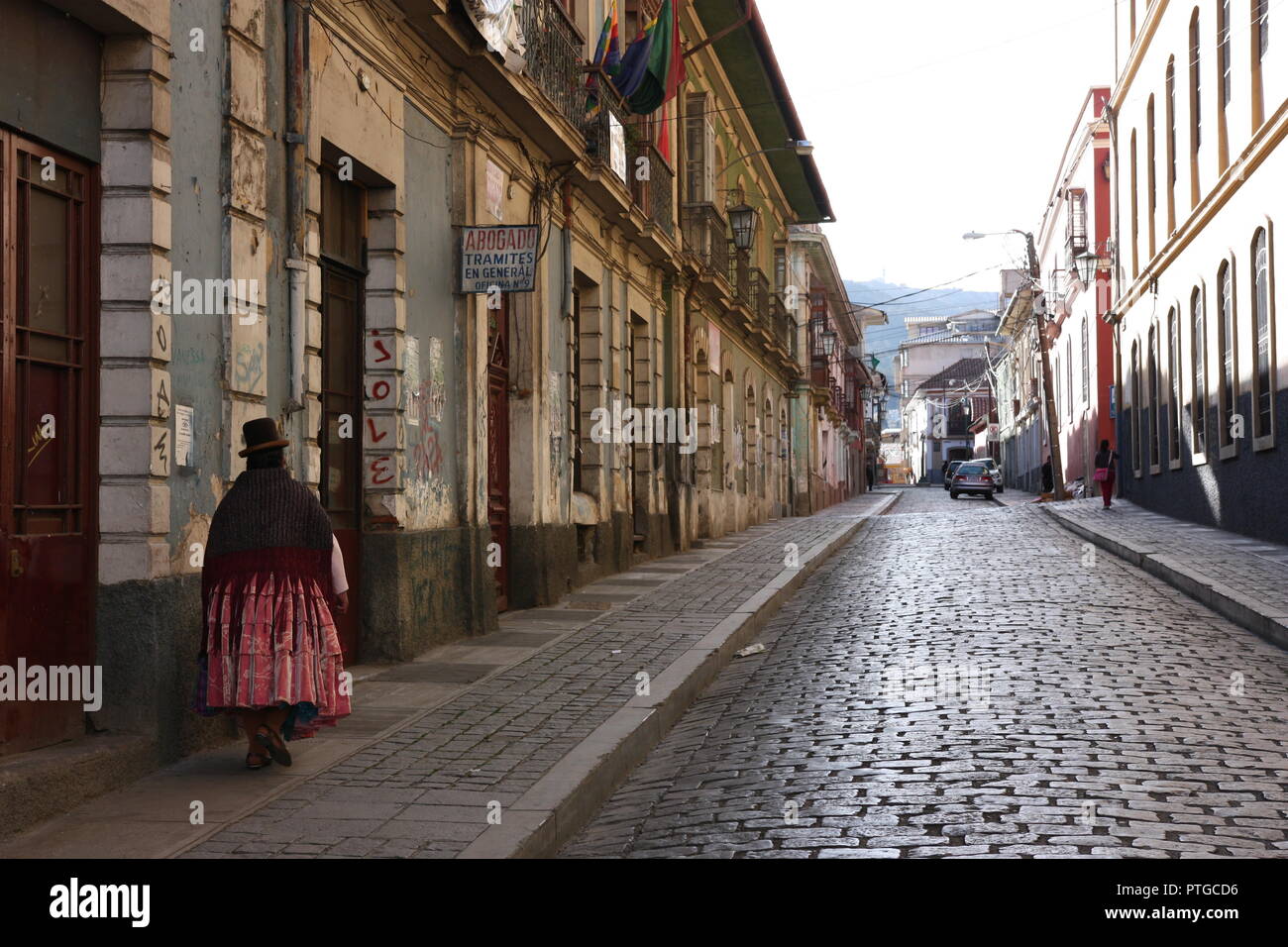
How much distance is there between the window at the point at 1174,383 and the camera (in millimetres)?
25172

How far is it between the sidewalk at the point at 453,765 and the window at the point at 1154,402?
18467 millimetres

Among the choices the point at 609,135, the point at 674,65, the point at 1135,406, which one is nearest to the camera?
the point at 609,135

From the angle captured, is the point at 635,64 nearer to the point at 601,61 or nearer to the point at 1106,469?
the point at 601,61

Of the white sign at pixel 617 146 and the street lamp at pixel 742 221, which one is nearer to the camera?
the white sign at pixel 617 146

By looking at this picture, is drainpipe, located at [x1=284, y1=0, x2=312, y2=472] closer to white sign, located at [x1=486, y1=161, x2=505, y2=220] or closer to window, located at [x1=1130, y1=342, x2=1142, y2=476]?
white sign, located at [x1=486, y1=161, x2=505, y2=220]

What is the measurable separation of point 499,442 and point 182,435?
6.46 metres

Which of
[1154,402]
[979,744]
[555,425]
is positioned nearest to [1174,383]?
[1154,402]

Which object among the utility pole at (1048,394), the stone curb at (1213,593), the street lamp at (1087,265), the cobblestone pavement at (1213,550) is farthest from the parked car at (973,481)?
the stone curb at (1213,593)

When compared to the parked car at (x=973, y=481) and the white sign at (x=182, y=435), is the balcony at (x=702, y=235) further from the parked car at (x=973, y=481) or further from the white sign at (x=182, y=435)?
the parked car at (x=973, y=481)

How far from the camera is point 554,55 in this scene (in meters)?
13.8

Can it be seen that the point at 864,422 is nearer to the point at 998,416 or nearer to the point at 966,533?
the point at 998,416

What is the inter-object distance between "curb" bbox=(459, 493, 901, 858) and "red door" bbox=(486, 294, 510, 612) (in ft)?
8.70

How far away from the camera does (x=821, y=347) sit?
49250mm
